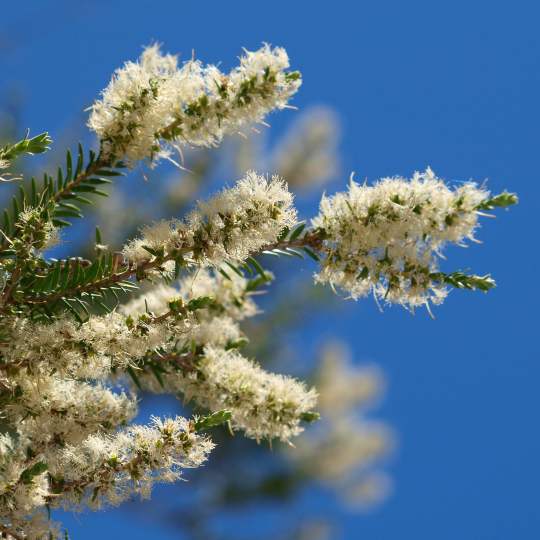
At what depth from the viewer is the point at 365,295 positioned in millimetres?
1667

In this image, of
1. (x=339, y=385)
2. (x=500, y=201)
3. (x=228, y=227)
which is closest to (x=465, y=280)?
(x=500, y=201)

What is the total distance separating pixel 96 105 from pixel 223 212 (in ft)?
1.32

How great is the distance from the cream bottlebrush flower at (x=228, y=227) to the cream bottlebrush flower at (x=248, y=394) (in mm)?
319

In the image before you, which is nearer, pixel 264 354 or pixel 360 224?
pixel 360 224

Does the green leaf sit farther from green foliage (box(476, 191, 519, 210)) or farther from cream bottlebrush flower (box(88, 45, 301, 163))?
cream bottlebrush flower (box(88, 45, 301, 163))

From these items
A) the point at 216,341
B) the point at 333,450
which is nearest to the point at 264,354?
the point at 333,450

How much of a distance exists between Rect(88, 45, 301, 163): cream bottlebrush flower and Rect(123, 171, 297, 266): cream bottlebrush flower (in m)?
0.19

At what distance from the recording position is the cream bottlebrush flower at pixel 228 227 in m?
1.52

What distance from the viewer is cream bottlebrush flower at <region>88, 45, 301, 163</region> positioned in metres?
1.64

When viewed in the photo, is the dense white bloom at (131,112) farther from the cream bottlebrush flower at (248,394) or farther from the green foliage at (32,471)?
the green foliage at (32,471)

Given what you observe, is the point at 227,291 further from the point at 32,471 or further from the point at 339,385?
the point at 339,385

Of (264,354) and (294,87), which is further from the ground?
(264,354)

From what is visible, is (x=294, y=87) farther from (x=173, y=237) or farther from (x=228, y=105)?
(x=173, y=237)

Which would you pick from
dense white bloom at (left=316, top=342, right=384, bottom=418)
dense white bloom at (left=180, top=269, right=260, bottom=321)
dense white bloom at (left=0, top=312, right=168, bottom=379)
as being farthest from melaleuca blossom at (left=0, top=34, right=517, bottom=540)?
dense white bloom at (left=316, top=342, right=384, bottom=418)
